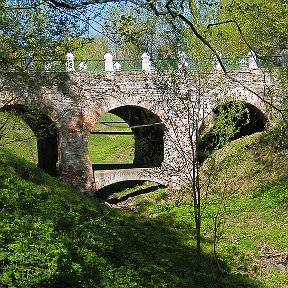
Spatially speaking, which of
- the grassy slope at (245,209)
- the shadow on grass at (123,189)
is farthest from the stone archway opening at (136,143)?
the grassy slope at (245,209)

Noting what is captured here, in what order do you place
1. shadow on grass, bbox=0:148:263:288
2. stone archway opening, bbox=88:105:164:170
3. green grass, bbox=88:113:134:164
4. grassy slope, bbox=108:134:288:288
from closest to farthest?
shadow on grass, bbox=0:148:263:288 < grassy slope, bbox=108:134:288:288 < stone archway opening, bbox=88:105:164:170 < green grass, bbox=88:113:134:164

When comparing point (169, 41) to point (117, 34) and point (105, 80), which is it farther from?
point (105, 80)

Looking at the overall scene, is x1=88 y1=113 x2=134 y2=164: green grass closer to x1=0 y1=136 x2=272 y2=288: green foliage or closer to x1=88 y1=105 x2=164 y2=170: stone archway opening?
x1=88 y1=105 x2=164 y2=170: stone archway opening

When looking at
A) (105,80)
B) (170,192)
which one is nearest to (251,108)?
(170,192)

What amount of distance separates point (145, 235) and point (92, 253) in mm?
3845

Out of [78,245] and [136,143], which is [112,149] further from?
[78,245]

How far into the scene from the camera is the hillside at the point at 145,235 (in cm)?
661

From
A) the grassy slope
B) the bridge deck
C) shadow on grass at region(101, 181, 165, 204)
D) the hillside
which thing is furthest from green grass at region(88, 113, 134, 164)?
the hillside

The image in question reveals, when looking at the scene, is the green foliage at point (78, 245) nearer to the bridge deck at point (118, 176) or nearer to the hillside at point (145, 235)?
the hillside at point (145, 235)

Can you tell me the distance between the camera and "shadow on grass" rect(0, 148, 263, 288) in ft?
20.5

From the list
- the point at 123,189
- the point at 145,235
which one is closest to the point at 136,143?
the point at 123,189

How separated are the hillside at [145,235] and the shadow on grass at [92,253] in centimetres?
2

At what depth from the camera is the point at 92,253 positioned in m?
7.83

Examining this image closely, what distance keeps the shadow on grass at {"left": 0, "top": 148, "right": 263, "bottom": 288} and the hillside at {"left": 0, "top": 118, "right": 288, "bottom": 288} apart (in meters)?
0.02
